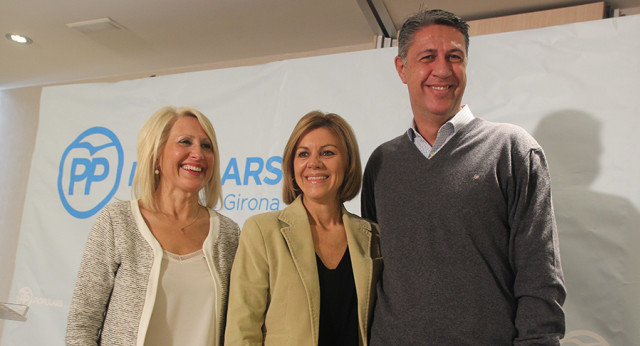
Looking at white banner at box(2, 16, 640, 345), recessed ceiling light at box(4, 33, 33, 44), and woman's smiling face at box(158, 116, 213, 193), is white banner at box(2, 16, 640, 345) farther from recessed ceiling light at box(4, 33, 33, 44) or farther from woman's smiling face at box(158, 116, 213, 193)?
woman's smiling face at box(158, 116, 213, 193)

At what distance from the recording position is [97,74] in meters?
4.65

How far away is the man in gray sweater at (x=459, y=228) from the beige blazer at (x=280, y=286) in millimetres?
77

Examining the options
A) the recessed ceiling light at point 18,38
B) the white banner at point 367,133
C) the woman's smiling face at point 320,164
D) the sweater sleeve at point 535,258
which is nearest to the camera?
the sweater sleeve at point 535,258

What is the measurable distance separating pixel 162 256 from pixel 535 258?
3.69 ft

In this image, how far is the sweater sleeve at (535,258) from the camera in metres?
1.21

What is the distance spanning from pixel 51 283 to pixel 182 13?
1.95m

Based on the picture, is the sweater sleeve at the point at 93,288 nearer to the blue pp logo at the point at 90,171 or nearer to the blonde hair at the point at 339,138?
the blonde hair at the point at 339,138

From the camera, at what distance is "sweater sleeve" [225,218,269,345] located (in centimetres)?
145

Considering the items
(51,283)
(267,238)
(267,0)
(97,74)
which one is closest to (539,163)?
(267,238)

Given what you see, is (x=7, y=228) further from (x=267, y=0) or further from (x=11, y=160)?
(x=267, y=0)

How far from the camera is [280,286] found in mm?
1476

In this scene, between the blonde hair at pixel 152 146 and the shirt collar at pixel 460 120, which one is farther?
the blonde hair at pixel 152 146

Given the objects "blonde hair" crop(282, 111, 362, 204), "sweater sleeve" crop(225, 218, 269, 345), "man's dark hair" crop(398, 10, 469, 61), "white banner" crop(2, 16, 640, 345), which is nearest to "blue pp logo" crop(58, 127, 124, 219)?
"white banner" crop(2, 16, 640, 345)

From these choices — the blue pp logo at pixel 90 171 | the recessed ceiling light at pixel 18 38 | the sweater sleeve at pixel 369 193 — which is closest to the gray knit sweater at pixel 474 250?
the sweater sleeve at pixel 369 193
